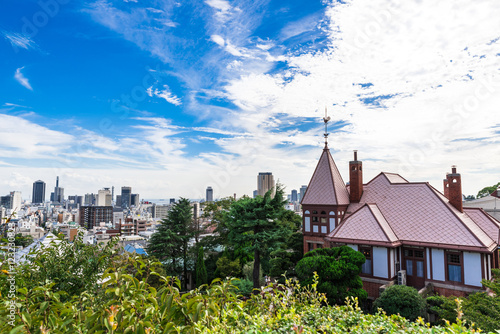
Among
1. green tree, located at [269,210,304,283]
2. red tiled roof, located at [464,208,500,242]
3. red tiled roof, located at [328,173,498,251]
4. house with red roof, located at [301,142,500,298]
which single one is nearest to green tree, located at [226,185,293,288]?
green tree, located at [269,210,304,283]

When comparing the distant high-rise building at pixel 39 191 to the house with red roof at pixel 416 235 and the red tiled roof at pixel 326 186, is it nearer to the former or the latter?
the red tiled roof at pixel 326 186

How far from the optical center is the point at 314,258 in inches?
428

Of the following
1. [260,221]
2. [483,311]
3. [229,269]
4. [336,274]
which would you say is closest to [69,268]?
[336,274]

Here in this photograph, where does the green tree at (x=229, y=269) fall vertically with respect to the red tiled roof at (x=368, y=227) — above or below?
below

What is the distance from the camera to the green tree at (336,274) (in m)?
10.3

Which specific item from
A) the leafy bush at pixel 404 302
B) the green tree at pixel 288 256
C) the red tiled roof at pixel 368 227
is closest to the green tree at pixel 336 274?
the leafy bush at pixel 404 302

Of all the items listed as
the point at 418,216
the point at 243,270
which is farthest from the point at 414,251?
the point at 243,270

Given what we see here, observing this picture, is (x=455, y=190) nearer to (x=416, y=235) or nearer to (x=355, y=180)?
(x=416, y=235)

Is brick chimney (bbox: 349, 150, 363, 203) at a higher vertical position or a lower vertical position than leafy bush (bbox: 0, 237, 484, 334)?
higher

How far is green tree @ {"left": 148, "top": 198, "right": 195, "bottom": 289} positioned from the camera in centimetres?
1956

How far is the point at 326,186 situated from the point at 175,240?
11.2 metres

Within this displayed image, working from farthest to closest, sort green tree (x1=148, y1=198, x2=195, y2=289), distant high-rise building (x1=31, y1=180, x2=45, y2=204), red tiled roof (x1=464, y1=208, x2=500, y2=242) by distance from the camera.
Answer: distant high-rise building (x1=31, y1=180, x2=45, y2=204) → green tree (x1=148, y1=198, x2=195, y2=289) → red tiled roof (x1=464, y1=208, x2=500, y2=242)

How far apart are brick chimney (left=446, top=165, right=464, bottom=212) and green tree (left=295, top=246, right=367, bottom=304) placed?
19.7 feet

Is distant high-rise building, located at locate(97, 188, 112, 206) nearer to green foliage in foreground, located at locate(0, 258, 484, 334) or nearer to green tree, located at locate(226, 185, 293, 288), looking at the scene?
green tree, located at locate(226, 185, 293, 288)
